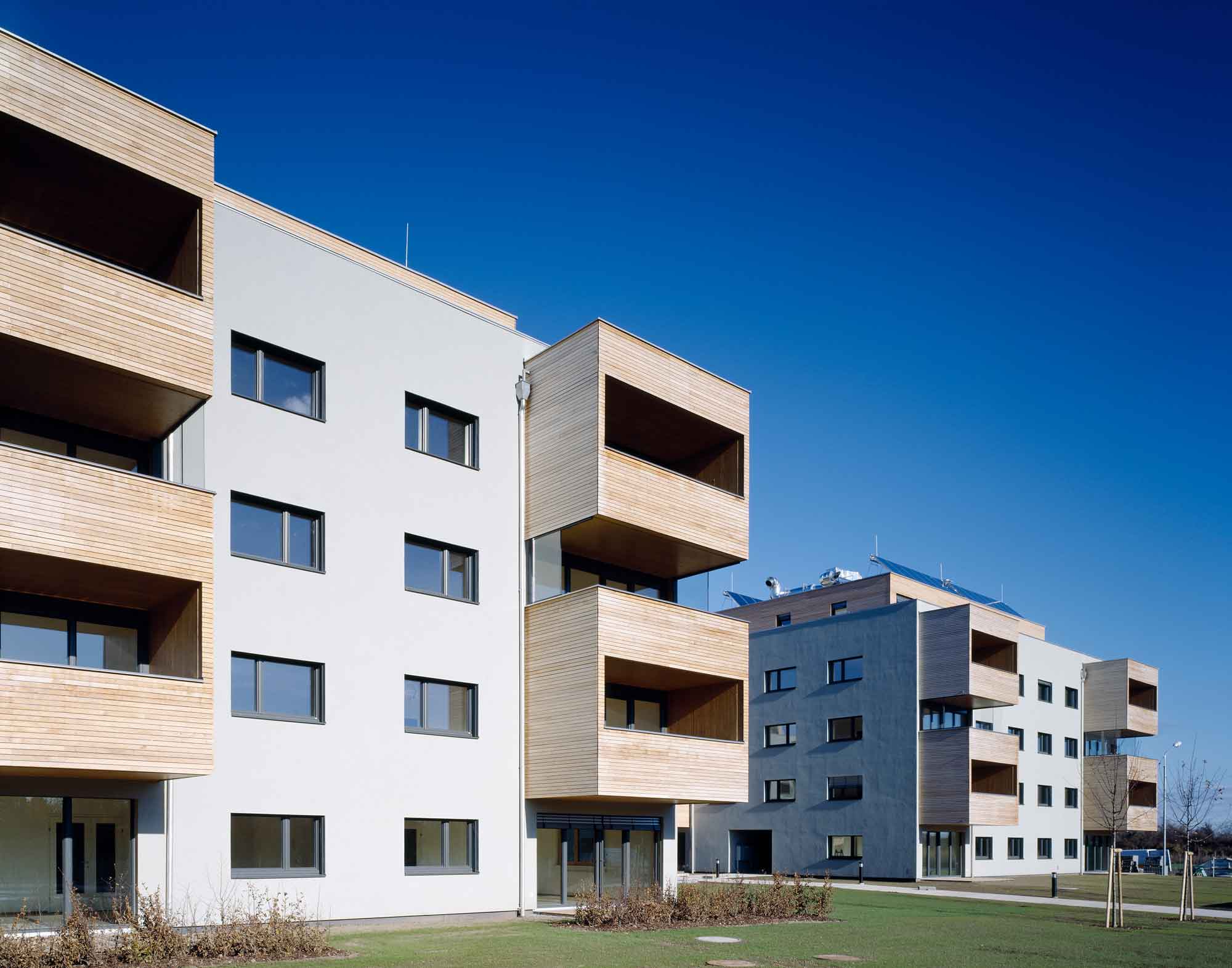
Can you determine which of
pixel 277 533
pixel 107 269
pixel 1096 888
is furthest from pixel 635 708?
pixel 1096 888

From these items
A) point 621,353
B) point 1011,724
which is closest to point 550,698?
point 621,353

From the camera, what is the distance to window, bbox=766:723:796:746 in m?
52.8

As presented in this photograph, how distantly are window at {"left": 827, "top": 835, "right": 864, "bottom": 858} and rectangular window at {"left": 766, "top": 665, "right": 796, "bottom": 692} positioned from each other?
7.27 m

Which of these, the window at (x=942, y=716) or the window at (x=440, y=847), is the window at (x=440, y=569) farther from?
the window at (x=942, y=716)

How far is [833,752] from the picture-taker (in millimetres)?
50812

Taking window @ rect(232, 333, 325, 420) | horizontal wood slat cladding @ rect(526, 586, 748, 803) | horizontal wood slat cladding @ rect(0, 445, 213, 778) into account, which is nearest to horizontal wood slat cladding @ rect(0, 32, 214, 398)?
horizontal wood slat cladding @ rect(0, 445, 213, 778)

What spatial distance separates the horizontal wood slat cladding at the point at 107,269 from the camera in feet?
55.7

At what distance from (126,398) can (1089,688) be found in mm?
60041

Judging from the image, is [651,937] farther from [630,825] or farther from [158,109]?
[158,109]

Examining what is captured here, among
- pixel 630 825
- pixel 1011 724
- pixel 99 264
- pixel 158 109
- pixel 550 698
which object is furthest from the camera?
pixel 1011 724

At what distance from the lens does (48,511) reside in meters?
16.7

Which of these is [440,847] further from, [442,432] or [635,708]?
[442,432]

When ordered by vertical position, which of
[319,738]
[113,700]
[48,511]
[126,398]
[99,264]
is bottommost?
[319,738]

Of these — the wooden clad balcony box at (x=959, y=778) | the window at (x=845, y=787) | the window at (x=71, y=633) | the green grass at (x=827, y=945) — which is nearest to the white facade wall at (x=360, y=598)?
the window at (x=71, y=633)
